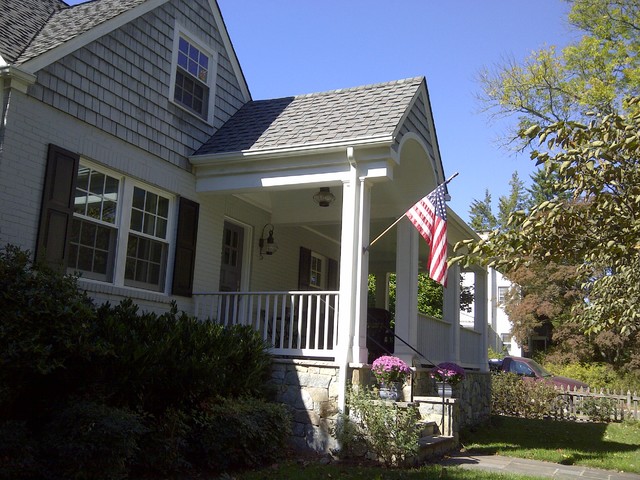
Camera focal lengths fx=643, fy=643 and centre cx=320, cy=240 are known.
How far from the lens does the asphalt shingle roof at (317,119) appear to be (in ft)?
29.3

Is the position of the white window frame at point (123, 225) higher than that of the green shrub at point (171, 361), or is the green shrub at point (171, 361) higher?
the white window frame at point (123, 225)

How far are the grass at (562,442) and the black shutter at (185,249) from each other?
4.70 metres

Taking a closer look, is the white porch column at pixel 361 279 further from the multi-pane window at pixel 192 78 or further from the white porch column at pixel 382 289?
the white porch column at pixel 382 289

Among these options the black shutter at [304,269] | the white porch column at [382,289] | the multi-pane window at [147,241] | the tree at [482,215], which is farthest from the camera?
the tree at [482,215]

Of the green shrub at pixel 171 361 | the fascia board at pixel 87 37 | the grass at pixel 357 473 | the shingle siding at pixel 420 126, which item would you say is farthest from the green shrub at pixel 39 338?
the shingle siding at pixel 420 126

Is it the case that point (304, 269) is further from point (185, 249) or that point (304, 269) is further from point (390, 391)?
point (390, 391)

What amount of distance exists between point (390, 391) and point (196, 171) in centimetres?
436

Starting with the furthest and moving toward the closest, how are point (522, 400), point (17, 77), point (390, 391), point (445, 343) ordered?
point (522, 400), point (445, 343), point (390, 391), point (17, 77)

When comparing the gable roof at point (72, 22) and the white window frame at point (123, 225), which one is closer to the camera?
the gable roof at point (72, 22)

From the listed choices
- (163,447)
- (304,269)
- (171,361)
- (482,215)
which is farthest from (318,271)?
(482,215)

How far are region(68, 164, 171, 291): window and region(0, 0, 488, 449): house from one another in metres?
0.02

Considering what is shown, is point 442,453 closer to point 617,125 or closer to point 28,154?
point 617,125

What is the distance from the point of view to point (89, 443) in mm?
5375

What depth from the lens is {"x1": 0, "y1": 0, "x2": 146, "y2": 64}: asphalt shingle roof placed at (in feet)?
24.8
